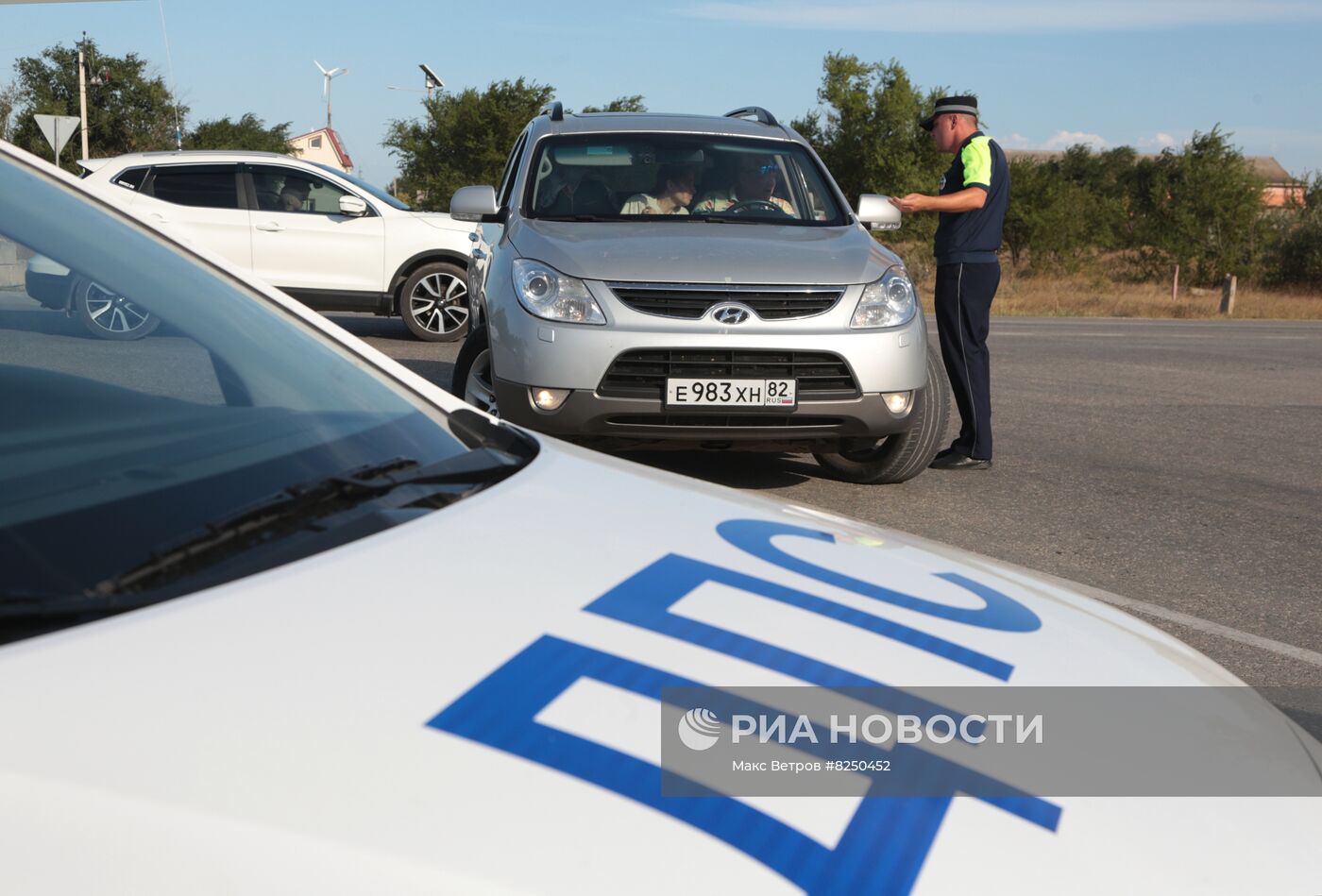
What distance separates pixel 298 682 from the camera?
1089 mm

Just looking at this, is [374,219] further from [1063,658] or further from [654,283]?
[1063,658]

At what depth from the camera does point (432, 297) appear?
1296 centimetres

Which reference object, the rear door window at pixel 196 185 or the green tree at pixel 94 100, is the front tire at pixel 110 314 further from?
the green tree at pixel 94 100

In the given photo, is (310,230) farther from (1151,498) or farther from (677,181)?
(1151,498)

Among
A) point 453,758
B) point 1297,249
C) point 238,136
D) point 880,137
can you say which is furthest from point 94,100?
point 453,758

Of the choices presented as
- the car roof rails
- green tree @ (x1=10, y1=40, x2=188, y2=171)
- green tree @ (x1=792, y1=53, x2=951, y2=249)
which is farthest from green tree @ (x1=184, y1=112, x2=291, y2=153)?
the car roof rails

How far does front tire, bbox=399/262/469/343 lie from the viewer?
12930mm

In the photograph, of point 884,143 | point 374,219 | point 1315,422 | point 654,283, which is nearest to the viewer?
point 654,283

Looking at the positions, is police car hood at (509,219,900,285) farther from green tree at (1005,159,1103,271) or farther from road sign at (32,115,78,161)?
green tree at (1005,159,1103,271)

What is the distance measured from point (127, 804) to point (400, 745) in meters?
0.20

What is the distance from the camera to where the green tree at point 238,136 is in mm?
49531

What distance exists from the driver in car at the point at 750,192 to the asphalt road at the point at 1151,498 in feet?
4.22

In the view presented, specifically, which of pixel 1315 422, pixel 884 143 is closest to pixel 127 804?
pixel 1315 422

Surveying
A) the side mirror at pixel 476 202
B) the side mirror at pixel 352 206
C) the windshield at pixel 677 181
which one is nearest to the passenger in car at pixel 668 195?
the windshield at pixel 677 181
